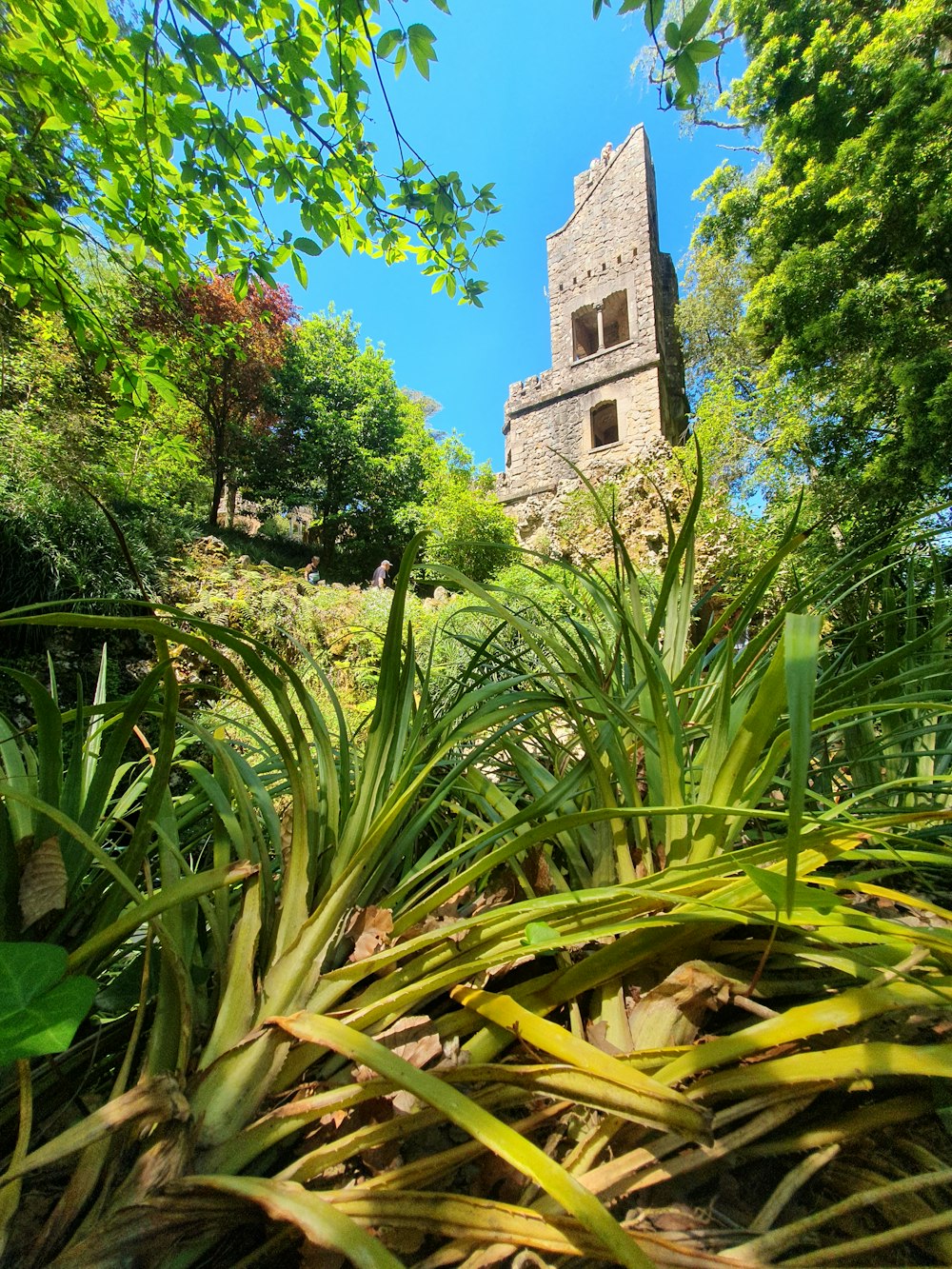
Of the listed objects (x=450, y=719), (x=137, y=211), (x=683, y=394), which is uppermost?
(x=683, y=394)

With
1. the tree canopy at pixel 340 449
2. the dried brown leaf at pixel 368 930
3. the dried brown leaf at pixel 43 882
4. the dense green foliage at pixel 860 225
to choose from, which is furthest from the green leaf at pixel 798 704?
the tree canopy at pixel 340 449

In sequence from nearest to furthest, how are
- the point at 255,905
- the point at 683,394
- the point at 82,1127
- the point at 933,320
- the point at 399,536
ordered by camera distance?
the point at 82,1127 < the point at 255,905 < the point at 933,320 < the point at 683,394 < the point at 399,536

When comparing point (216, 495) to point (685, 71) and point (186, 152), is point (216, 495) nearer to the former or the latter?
point (186, 152)

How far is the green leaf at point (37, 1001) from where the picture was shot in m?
0.27

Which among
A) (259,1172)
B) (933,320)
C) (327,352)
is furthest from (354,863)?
(327,352)

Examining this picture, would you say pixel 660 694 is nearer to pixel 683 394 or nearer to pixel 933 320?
pixel 933 320

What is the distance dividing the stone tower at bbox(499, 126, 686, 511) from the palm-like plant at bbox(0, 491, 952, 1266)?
10.4 meters

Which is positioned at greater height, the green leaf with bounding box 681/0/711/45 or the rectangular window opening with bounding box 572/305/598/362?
the rectangular window opening with bounding box 572/305/598/362

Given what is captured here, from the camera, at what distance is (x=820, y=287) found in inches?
200

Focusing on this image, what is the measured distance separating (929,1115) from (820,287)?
679 cm

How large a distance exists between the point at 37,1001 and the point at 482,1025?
270 millimetres

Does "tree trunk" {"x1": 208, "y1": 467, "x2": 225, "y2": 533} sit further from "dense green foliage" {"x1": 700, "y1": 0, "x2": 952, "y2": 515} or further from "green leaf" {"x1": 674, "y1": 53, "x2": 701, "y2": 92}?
"green leaf" {"x1": 674, "y1": 53, "x2": 701, "y2": 92}

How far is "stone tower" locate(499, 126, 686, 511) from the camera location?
35.1 feet

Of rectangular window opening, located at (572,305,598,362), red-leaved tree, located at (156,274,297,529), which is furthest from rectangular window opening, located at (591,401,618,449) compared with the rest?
red-leaved tree, located at (156,274,297,529)
